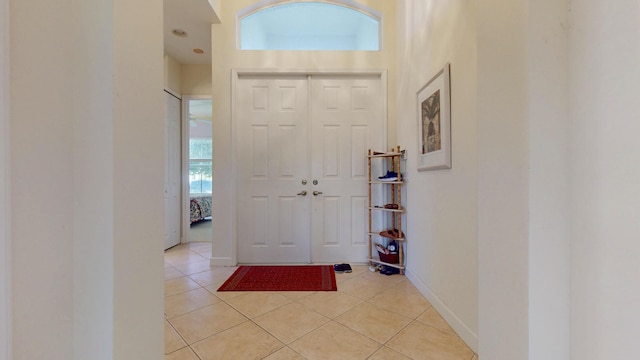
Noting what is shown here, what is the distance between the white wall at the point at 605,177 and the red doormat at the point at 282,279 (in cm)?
178

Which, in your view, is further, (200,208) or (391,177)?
(200,208)

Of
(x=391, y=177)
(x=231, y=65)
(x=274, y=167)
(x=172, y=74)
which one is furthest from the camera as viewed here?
(x=172, y=74)

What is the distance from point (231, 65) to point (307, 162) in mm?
1456

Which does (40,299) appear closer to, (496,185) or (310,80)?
(496,185)

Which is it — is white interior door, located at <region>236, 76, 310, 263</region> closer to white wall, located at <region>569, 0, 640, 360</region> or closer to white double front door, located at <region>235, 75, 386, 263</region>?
white double front door, located at <region>235, 75, 386, 263</region>

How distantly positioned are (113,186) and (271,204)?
2.20 meters

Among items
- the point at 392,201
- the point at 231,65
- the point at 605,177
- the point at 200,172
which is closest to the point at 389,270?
the point at 392,201

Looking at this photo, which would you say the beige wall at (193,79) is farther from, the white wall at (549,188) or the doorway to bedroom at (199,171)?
the white wall at (549,188)

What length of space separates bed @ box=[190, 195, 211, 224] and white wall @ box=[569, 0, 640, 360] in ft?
17.6

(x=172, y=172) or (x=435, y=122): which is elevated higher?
(x=435, y=122)

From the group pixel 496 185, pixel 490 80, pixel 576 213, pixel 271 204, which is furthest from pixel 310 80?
pixel 576 213

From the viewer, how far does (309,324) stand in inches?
63.1

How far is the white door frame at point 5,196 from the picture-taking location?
0.55 m

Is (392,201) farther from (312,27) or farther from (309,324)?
(312,27)
